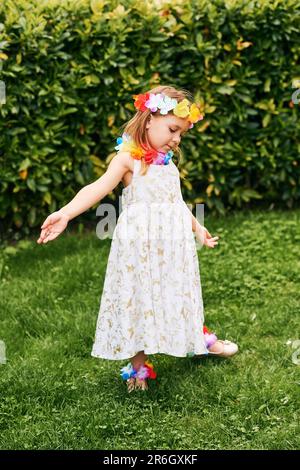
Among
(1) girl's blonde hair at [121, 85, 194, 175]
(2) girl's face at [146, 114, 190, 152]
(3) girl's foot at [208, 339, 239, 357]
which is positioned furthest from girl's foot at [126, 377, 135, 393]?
(2) girl's face at [146, 114, 190, 152]

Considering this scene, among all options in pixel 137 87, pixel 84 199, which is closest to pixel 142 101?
pixel 84 199

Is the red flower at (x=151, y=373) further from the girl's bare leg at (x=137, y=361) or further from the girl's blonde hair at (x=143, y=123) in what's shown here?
the girl's blonde hair at (x=143, y=123)

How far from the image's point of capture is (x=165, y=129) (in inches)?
154

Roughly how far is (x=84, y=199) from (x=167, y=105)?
56 cm

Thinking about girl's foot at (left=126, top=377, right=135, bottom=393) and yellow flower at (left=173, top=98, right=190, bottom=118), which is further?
girl's foot at (left=126, top=377, right=135, bottom=393)

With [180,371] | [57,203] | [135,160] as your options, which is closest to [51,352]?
[180,371]

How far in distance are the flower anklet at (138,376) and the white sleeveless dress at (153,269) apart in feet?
0.54

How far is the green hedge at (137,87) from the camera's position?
236 inches

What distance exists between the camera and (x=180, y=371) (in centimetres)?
429

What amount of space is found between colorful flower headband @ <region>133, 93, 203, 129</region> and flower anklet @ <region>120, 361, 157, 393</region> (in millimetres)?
1206

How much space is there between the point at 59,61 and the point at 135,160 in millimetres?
2404

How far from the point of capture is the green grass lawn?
374 cm

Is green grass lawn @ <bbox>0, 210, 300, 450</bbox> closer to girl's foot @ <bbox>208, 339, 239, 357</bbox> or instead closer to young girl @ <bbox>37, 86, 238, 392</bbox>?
girl's foot @ <bbox>208, 339, 239, 357</bbox>

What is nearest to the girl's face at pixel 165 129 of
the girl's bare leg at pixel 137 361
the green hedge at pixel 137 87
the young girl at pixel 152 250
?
the young girl at pixel 152 250
